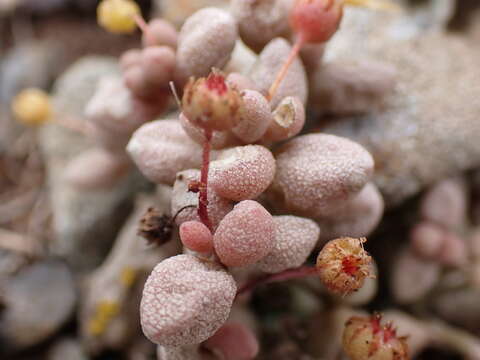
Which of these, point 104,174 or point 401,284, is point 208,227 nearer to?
point 104,174

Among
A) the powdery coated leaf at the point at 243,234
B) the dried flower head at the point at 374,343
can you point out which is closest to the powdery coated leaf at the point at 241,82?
the powdery coated leaf at the point at 243,234

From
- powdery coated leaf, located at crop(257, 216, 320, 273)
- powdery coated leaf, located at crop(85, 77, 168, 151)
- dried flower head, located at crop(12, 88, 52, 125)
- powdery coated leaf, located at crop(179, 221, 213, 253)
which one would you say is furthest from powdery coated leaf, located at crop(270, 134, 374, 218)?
dried flower head, located at crop(12, 88, 52, 125)

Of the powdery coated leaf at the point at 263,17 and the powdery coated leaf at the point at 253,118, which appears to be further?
the powdery coated leaf at the point at 263,17

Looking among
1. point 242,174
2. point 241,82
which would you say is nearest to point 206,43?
point 241,82

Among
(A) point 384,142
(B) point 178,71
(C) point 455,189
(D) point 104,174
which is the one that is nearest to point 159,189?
(D) point 104,174

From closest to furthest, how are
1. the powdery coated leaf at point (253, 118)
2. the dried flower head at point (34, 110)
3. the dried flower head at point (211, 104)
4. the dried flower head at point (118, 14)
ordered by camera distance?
the dried flower head at point (211, 104), the powdery coated leaf at point (253, 118), the dried flower head at point (118, 14), the dried flower head at point (34, 110)

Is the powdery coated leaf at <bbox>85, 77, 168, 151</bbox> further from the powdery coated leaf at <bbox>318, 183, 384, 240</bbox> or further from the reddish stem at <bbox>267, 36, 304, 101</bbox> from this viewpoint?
the powdery coated leaf at <bbox>318, 183, 384, 240</bbox>

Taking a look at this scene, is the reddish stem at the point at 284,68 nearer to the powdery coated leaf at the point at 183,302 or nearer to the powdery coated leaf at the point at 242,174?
the powdery coated leaf at the point at 242,174

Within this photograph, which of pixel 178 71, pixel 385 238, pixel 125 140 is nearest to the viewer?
pixel 178 71
